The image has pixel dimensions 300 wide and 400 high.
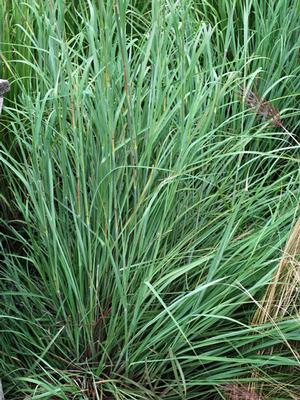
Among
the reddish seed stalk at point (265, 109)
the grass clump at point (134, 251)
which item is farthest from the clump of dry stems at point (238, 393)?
the reddish seed stalk at point (265, 109)

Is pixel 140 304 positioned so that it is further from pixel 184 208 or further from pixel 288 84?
pixel 288 84

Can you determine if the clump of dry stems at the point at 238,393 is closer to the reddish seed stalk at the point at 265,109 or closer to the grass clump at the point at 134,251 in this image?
the grass clump at the point at 134,251

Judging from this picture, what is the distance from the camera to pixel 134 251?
216 centimetres

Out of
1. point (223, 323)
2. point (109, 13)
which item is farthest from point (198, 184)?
point (109, 13)

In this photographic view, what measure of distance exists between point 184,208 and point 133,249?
24 cm

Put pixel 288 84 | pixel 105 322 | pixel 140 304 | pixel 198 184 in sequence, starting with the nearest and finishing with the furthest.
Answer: pixel 140 304 < pixel 105 322 < pixel 198 184 < pixel 288 84

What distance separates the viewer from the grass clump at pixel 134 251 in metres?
2.12

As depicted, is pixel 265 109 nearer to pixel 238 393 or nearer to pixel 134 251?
pixel 134 251

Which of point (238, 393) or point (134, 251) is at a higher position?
point (134, 251)

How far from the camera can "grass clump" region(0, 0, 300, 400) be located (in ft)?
6.97

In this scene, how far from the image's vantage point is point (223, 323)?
2254 millimetres

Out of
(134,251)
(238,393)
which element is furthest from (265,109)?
(238,393)

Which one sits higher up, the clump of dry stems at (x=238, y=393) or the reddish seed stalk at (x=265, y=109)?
the reddish seed stalk at (x=265, y=109)

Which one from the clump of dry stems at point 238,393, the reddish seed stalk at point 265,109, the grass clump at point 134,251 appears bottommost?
the clump of dry stems at point 238,393
